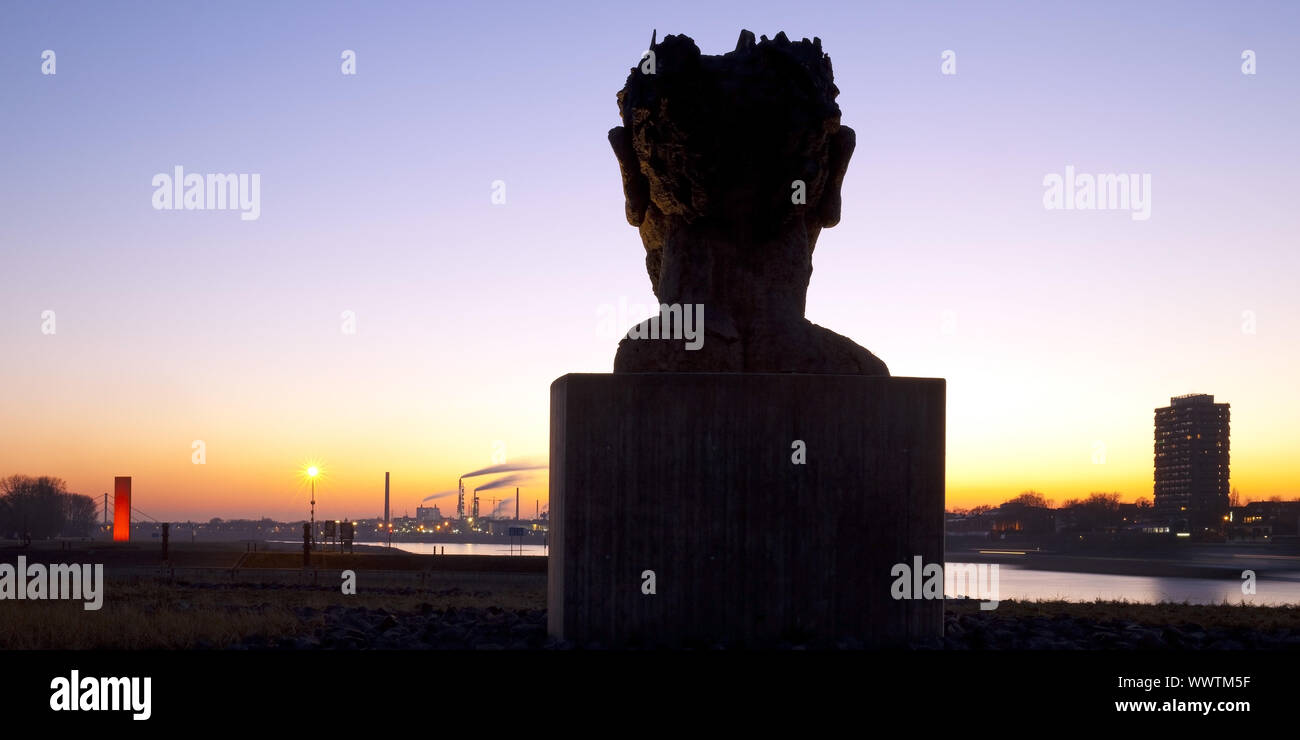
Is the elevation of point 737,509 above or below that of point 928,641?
above

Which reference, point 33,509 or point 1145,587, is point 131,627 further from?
point 33,509

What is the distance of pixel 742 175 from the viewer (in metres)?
11.1

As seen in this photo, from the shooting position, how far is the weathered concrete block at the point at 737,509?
9.98 meters

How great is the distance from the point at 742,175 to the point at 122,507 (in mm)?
57145

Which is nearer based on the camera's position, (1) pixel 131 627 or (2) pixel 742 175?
(2) pixel 742 175

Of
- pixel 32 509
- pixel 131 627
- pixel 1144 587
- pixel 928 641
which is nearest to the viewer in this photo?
pixel 928 641

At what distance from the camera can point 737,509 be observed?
10008 millimetres

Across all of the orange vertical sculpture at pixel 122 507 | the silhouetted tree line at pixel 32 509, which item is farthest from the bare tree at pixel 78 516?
the orange vertical sculpture at pixel 122 507

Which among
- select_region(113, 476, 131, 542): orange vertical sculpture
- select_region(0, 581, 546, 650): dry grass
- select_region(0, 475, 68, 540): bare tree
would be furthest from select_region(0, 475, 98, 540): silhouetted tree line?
select_region(0, 581, 546, 650): dry grass

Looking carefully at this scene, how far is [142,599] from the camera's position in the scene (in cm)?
2136

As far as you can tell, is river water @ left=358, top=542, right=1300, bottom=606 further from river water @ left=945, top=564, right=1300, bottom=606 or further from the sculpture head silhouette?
the sculpture head silhouette

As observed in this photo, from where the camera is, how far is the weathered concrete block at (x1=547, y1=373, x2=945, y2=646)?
9977 millimetres

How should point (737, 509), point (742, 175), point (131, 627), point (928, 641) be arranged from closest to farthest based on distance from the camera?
1. point (737, 509)
2. point (928, 641)
3. point (742, 175)
4. point (131, 627)

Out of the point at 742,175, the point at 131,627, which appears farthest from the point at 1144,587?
the point at 131,627
